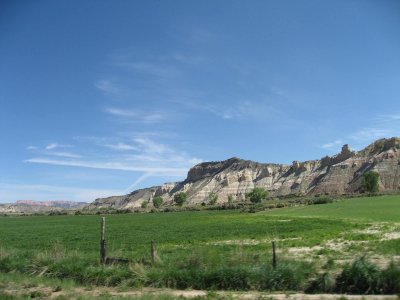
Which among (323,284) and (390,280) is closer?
(390,280)

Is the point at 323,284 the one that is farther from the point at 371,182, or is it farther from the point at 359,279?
the point at 371,182

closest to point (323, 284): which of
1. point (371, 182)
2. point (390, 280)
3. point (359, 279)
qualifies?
point (359, 279)

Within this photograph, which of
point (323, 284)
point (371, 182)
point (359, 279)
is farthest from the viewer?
point (371, 182)

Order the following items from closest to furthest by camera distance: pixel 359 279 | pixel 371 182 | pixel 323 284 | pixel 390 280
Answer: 1. pixel 390 280
2. pixel 359 279
3. pixel 323 284
4. pixel 371 182

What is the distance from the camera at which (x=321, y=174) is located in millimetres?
187250

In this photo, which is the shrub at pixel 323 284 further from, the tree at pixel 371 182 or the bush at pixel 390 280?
the tree at pixel 371 182

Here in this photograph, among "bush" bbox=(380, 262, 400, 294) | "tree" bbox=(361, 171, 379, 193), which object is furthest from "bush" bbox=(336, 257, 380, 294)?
"tree" bbox=(361, 171, 379, 193)

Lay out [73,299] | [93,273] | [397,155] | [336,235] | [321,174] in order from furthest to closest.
→ [321,174] < [397,155] < [336,235] < [93,273] < [73,299]

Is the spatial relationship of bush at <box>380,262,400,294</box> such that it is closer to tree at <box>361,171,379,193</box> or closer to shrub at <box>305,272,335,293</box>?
shrub at <box>305,272,335,293</box>

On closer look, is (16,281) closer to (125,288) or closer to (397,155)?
(125,288)

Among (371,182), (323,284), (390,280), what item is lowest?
(323,284)

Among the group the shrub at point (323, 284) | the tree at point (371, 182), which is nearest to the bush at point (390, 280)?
the shrub at point (323, 284)

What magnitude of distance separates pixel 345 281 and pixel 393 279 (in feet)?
4.72

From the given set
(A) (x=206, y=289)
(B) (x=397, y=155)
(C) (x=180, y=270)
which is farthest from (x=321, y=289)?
(B) (x=397, y=155)
